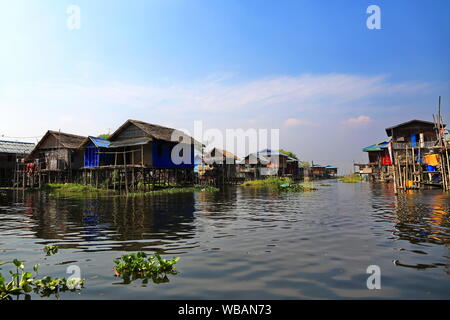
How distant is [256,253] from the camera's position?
6.25 m

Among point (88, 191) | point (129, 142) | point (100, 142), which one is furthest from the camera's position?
point (100, 142)

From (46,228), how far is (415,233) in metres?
10.9

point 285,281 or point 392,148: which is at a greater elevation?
point 392,148

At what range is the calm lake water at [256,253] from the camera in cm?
428

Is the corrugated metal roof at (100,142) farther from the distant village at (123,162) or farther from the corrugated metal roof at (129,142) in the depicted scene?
the corrugated metal roof at (129,142)

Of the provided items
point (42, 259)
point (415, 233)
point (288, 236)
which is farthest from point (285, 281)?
point (415, 233)

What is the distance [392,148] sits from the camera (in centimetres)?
2672

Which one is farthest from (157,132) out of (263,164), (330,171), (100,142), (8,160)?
(330,171)

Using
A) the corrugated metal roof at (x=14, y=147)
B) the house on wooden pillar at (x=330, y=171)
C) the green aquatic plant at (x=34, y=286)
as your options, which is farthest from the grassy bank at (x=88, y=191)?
the house on wooden pillar at (x=330, y=171)

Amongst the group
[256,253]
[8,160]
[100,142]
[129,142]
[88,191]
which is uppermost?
[100,142]

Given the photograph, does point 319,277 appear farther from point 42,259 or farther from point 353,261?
point 42,259

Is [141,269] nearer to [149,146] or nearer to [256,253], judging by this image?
[256,253]

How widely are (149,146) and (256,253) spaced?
23.4 meters
